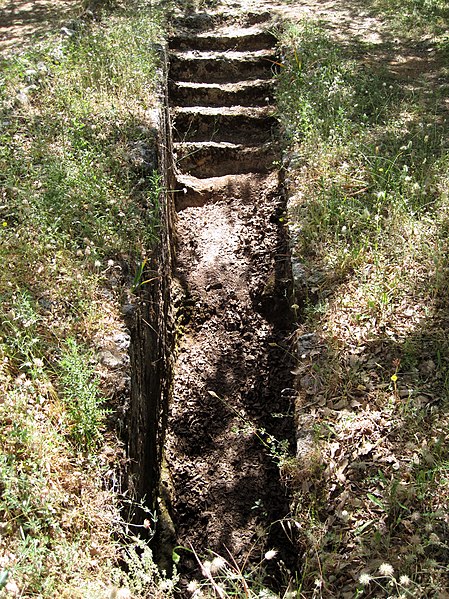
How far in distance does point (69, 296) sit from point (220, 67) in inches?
199

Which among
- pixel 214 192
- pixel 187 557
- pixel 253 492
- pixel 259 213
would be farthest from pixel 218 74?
pixel 187 557

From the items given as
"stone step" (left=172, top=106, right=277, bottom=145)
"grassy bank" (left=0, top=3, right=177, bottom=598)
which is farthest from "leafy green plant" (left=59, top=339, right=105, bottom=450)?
"stone step" (left=172, top=106, right=277, bottom=145)

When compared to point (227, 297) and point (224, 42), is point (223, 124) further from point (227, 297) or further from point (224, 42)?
point (227, 297)

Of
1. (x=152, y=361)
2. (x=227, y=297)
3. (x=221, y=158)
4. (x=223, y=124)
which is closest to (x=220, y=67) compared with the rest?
(x=223, y=124)

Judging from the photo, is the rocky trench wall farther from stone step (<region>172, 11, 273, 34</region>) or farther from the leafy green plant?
stone step (<region>172, 11, 273, 34</region>)

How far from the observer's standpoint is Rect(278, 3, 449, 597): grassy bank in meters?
2.87

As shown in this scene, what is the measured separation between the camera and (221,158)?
660 centimetres

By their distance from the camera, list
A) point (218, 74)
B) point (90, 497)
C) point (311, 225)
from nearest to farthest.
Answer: point (90, 497)
point (311, 225)
point (218, 74)

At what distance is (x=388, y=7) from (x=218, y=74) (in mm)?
3438

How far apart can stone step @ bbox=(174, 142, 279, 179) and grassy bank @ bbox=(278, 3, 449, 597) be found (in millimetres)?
542

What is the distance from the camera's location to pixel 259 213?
5969 millimetres

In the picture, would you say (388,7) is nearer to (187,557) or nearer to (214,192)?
(214,192)

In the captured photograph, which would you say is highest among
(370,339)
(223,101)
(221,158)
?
(223,101)

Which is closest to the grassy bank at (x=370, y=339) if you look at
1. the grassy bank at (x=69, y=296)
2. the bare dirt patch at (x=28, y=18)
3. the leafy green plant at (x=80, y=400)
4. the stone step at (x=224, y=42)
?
the grassy bank at (x=69, y=296)
